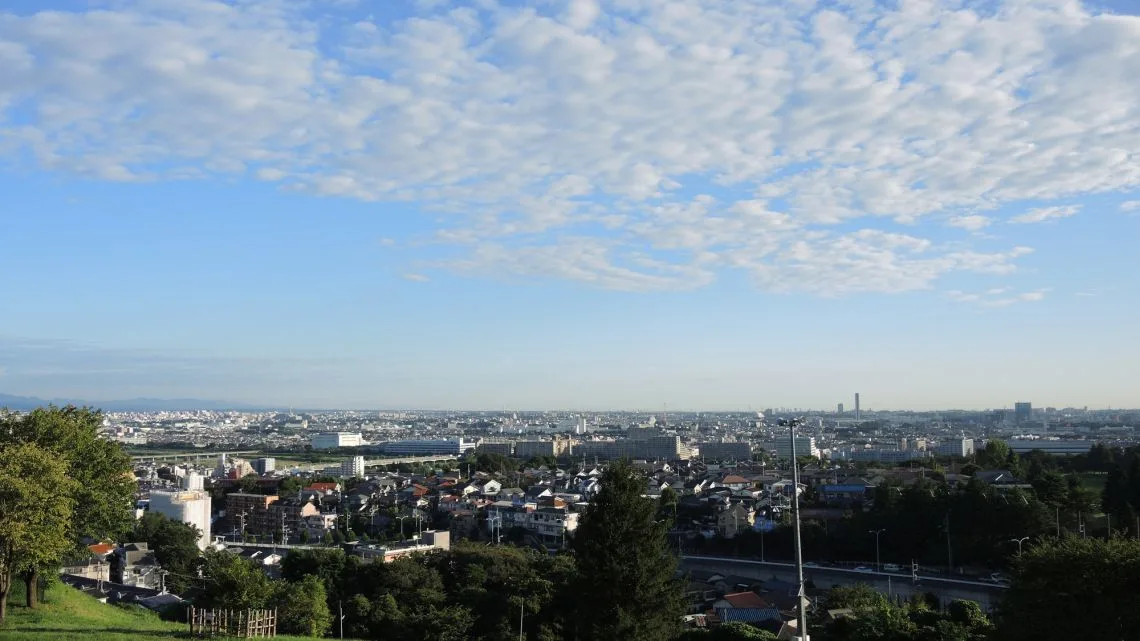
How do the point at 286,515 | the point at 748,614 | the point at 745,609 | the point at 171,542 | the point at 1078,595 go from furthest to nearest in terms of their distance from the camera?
the point at 286,515 → the point at 171,542 → the point at 745,609 → the point at 748,614 → the point at 1078,595

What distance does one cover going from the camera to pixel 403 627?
1622 centimetres

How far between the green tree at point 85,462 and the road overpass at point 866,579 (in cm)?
1638

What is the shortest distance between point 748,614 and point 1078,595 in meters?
10.7

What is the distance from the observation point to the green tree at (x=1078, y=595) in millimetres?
8492

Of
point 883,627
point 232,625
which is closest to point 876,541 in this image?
point 883,627

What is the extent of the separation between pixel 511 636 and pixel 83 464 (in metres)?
7.24

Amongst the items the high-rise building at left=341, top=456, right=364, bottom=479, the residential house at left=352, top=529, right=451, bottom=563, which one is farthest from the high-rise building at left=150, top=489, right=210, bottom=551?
the high-rise building at left=341, top=456, right=364, bottom=479

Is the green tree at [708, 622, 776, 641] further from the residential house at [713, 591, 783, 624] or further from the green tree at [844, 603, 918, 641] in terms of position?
the residential house at [713, 591, 783, 624]

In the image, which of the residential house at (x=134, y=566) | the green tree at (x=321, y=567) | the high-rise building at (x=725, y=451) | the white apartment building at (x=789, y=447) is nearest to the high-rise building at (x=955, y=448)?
the white apartment building at (x=789, y=447)

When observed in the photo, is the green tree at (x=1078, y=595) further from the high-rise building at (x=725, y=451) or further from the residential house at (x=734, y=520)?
the high-rise building at (x=725, y=451)

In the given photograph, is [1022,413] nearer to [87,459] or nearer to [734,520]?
[734,520]

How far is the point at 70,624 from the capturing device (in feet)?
32.1

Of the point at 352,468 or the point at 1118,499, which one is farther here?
the point at 352,468

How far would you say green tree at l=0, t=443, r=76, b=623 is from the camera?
360 inches
